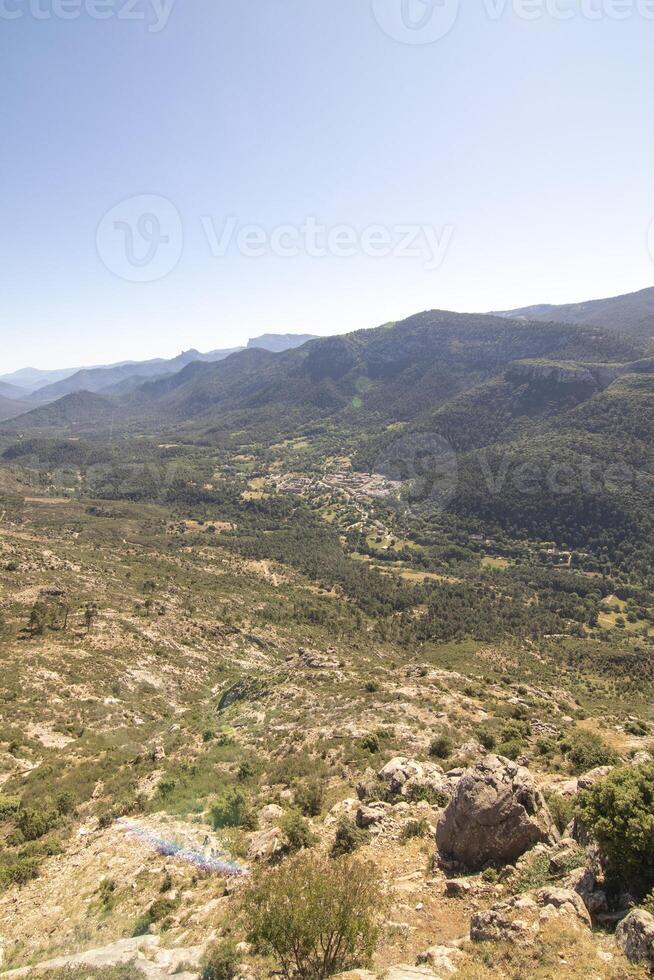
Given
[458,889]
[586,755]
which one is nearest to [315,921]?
[458,889]

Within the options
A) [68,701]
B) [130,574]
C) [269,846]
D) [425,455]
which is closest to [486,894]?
[269,846]

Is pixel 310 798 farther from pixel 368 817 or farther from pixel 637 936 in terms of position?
pixel 637 936

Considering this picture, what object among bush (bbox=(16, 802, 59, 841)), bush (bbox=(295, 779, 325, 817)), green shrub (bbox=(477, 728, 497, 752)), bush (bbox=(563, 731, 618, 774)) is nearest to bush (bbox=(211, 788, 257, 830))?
bush (bbox=(295, 779, 325, 817))

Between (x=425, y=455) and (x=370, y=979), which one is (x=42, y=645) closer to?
(x=370, y=979)

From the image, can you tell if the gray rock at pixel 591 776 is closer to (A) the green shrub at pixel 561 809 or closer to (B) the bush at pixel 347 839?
(A) the green shrub at pixel 561 809

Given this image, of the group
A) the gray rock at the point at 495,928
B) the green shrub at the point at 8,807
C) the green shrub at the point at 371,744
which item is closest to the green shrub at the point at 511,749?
the green shrub at the point at 371,744

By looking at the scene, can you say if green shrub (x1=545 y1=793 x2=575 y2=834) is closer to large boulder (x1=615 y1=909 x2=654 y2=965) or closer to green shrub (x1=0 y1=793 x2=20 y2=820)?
large boulder (x1=615 y1=909 x2=654 y2=965)
